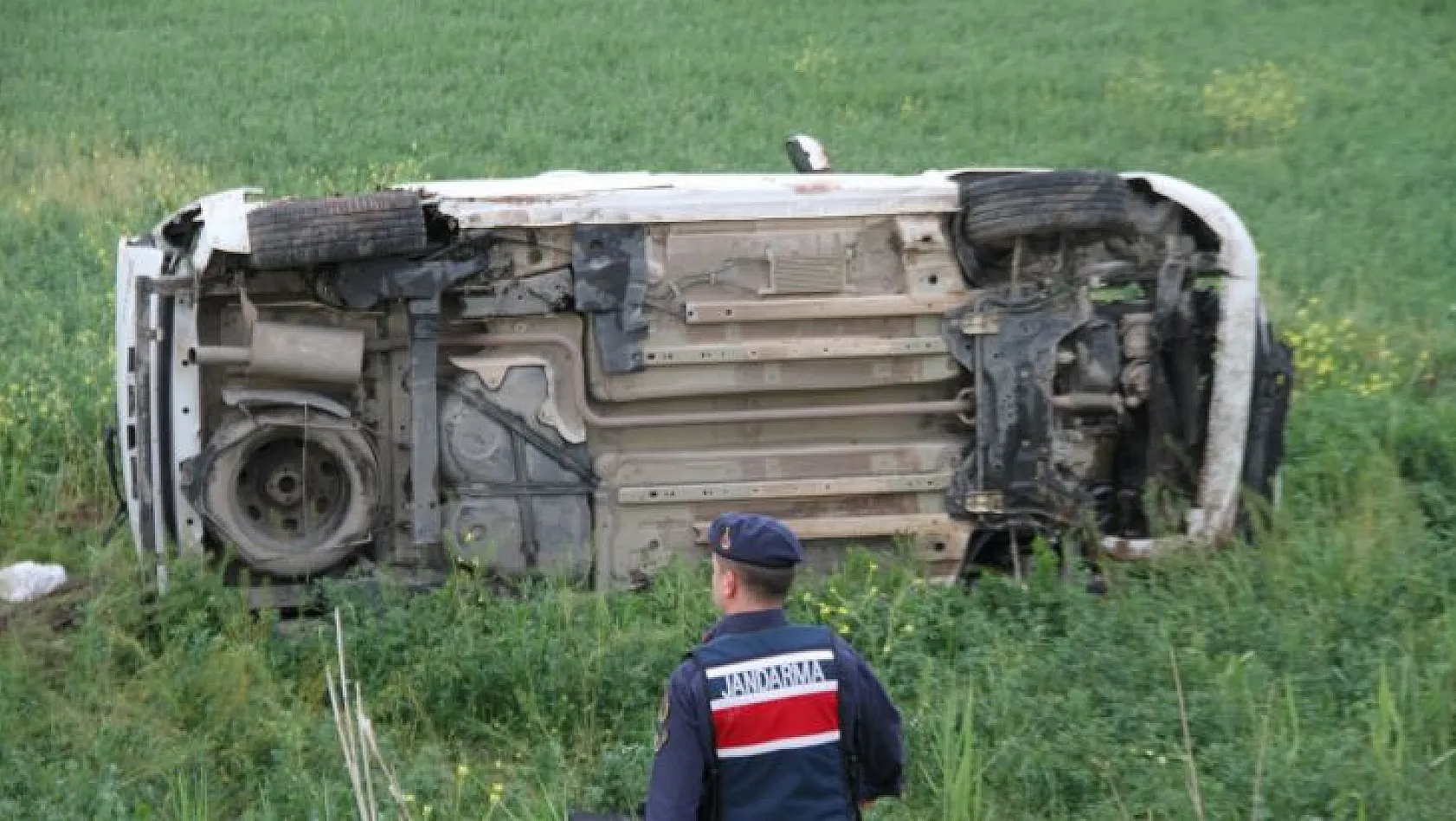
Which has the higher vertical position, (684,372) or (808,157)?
(808,157)

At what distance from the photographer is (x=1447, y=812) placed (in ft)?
19.2

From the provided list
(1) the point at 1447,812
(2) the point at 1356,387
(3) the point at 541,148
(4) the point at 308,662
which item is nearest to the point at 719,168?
(3) the point at 541,148

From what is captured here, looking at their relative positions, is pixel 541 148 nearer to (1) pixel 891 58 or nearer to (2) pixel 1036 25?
(1) pixel 891 58

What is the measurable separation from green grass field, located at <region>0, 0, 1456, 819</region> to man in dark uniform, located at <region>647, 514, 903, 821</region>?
1.41 meters

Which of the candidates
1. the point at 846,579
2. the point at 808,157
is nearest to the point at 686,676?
the point at 846,579

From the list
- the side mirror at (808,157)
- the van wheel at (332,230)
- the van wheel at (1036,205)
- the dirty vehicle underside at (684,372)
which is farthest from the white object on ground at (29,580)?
the van wheel at (1036,205)

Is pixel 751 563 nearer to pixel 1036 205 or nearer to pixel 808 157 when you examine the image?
pixel 1036 205

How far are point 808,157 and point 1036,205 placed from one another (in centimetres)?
159

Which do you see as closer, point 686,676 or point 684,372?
point 686,676

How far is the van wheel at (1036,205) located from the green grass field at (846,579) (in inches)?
53.8

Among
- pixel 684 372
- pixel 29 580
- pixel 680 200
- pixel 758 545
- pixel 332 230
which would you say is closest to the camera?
pixel 758 545

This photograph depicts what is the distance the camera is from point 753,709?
4.26 m

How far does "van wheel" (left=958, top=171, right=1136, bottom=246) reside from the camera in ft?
26.7

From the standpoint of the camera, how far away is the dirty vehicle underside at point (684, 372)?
7.82 metres
